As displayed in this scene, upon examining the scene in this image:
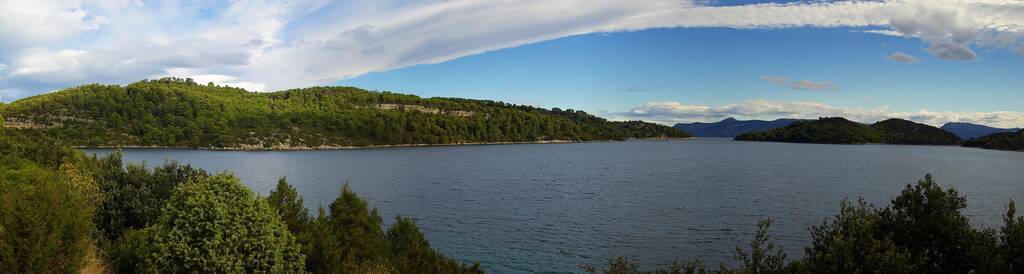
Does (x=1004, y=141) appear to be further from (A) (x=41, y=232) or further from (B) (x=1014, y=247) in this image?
(A) (x=41, y=232)

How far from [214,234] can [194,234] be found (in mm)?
547

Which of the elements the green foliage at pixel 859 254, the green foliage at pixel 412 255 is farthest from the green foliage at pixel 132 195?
the green foliage at pixel 859 254

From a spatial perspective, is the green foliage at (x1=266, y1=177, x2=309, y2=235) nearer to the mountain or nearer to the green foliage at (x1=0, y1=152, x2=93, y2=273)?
the green foliage at (x1=0, y1=152, x2=93, y2=273)

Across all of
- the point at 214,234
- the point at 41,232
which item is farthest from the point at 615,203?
the point at 41,232

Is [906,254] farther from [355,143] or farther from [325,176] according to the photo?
[355,143]

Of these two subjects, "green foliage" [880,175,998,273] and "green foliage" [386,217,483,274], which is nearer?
"green foliage" [880,175,998,273]

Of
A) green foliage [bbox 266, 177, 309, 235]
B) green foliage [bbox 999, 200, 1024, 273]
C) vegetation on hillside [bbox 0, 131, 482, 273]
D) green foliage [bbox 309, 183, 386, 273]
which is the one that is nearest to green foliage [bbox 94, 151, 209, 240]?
vegetation on hillside [bbox 0, 131, 482, 273]

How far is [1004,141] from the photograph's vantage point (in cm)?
16850

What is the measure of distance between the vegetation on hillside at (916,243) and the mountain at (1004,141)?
195817 mm

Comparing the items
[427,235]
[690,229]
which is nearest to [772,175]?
[690,229]

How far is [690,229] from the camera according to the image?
36375 mm

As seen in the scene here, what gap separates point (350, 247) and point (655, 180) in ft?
177

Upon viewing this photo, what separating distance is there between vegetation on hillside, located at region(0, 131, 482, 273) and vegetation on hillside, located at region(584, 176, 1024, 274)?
9327 millimetres

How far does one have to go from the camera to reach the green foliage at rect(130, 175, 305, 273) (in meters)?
13.1
